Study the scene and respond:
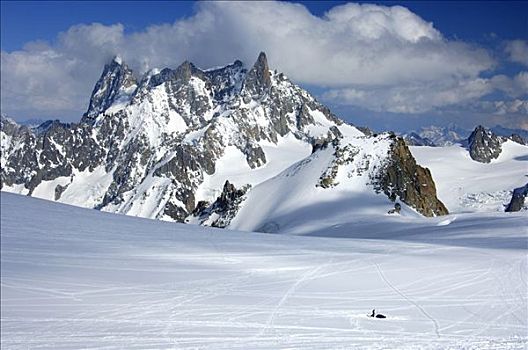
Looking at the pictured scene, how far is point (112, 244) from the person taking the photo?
26.1 metres

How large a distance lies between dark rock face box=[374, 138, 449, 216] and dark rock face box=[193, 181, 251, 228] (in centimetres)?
3821

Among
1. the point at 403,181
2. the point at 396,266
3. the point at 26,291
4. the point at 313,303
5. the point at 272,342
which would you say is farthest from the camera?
the point at 403,181

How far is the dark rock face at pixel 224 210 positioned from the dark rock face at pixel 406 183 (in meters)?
38.2

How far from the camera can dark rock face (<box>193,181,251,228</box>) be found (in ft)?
470

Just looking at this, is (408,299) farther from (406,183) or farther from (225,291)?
(406,183)

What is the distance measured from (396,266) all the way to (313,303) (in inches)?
341

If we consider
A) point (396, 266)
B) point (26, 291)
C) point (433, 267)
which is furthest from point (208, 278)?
point (433, 267)

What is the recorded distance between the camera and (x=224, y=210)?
153m

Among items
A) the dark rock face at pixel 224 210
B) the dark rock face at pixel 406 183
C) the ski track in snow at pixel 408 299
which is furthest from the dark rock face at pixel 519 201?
the ski track in snow at pixel 408 299

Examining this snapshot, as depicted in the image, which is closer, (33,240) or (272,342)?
(272,342)

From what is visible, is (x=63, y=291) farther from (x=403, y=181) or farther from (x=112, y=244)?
(x=403, y=181)

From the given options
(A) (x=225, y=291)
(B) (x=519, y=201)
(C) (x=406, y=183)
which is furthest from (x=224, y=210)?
(A) (x=225, y=291)

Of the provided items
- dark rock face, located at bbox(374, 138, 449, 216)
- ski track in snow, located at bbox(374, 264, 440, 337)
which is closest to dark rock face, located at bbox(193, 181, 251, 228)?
dark rock face, located at bbox(374, 138, 449, 216)

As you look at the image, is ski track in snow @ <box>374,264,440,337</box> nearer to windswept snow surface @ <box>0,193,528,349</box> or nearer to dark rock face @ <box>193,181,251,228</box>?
windswept snow surface @ <box>0,193,528,349</box>
